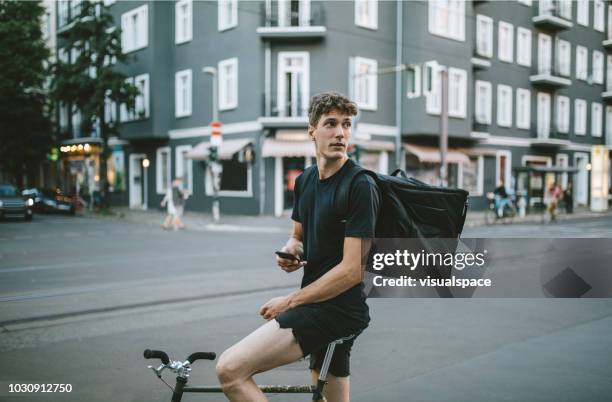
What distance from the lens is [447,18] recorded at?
98.1 ft

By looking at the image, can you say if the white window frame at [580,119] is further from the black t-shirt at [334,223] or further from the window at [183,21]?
the black t-shirt at [334,223]

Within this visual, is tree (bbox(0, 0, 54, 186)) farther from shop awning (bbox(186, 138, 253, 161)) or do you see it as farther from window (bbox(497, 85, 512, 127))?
window (bbox(497, 85, 512, 127))

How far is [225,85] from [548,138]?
68.9 feet

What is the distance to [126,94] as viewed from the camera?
98.8 ft

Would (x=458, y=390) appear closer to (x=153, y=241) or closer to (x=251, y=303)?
(x=251, y=303)

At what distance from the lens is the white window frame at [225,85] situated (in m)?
28.4

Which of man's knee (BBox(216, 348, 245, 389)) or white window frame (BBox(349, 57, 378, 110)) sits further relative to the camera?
white window frame (BBox(349, 57, 378, 110))

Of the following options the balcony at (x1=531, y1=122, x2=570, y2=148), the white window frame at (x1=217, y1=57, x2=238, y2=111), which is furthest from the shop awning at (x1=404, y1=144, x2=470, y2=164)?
the white window frame at (x1=217, y1=57, x2=238, y2=111)

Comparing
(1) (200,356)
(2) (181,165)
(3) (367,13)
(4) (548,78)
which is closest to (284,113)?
(3) (367,13)

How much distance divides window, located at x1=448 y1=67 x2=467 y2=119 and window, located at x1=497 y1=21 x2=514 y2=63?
17.4 ft

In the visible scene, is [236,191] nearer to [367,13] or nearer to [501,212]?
[367,13]

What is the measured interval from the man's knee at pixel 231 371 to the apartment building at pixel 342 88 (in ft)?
65.6

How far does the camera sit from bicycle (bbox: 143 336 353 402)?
101 inches

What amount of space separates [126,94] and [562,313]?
88.0 feet
